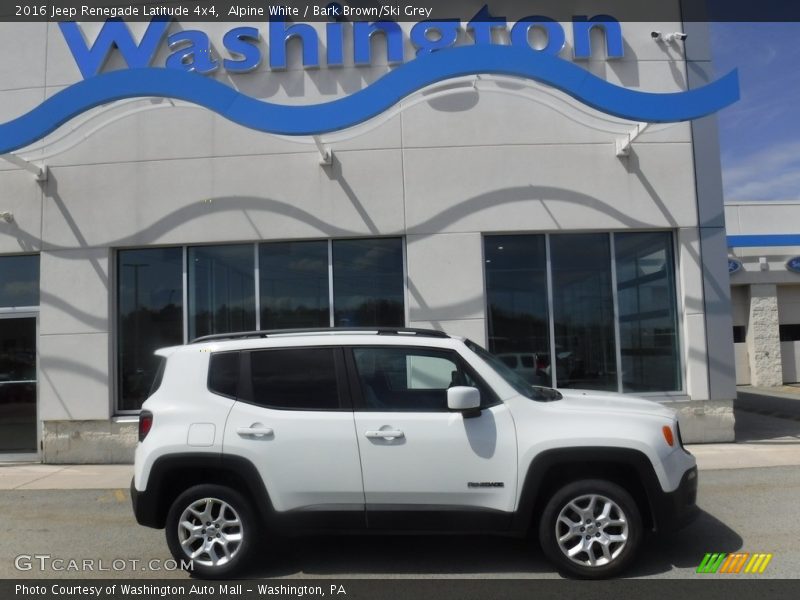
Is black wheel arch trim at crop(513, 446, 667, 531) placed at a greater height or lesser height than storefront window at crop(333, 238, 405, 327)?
lesser

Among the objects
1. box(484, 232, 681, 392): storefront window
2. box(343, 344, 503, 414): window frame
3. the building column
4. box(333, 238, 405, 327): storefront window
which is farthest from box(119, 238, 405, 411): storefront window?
the building column

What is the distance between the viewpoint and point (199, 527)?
4.96 m

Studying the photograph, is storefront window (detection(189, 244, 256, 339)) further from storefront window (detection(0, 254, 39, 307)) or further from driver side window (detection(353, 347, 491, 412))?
driver side window (detection(353, 347, 491, 412))

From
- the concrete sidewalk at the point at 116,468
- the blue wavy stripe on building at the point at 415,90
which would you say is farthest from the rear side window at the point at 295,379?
the blue wavy stripe on building at the point at 415,90

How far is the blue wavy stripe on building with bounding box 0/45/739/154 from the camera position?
911 centimetres

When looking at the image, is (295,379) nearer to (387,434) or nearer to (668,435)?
(387,434)

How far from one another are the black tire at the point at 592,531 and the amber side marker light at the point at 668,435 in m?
0.50

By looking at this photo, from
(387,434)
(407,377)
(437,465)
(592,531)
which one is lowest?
(592,531)

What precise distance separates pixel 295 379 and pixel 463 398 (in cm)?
131

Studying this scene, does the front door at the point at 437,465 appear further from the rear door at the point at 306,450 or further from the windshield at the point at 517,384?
the windshield at the point at 517,384

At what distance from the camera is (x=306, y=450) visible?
487cm

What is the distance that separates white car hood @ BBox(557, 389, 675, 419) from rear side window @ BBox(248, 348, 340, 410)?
5.74ft

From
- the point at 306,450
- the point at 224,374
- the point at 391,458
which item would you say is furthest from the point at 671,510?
the point at 224,374
